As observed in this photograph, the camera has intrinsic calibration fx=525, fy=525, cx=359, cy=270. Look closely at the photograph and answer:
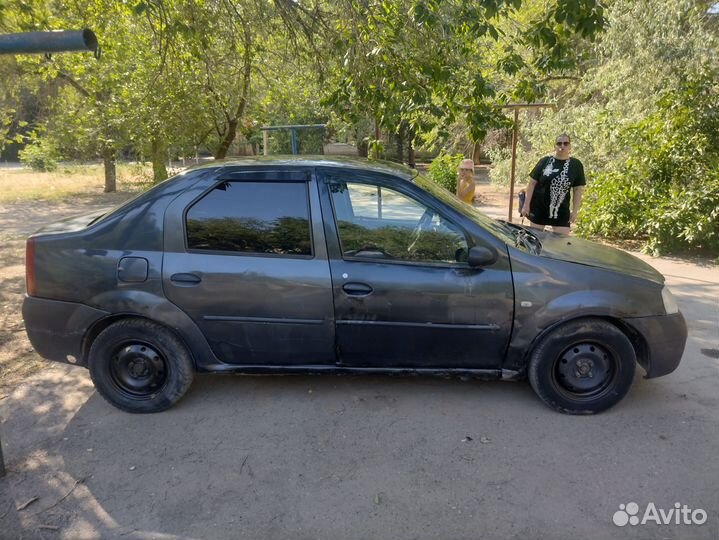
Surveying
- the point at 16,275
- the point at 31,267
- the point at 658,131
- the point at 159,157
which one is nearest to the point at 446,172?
the point at 658,131

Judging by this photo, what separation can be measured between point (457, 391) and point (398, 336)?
2.48ft

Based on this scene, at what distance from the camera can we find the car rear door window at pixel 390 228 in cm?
350

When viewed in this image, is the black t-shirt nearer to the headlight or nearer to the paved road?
the paved road

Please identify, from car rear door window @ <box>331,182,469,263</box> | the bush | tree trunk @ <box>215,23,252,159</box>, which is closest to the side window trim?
car rear door window @ <box>331,182,469,263</box>

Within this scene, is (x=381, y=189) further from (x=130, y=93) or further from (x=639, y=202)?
(x=130, y=93)

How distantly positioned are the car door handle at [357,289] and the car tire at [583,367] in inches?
47.1

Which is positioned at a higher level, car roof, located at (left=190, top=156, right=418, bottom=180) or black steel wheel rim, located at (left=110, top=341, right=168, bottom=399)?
car roof, located at (left=190, top=156, right=418, bottom=180)

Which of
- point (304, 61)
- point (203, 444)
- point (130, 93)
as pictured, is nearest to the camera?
point (203, 444)

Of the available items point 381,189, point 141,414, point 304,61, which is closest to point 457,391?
point 381,189

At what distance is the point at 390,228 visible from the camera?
3.66 m

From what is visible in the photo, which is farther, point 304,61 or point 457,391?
point 304,61

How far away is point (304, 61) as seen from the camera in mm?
6828

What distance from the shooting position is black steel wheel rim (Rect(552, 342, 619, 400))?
3506 mm

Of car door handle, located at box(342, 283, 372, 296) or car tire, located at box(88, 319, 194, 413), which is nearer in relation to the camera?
car door handle, located at box(342, 283, 372, 296)
